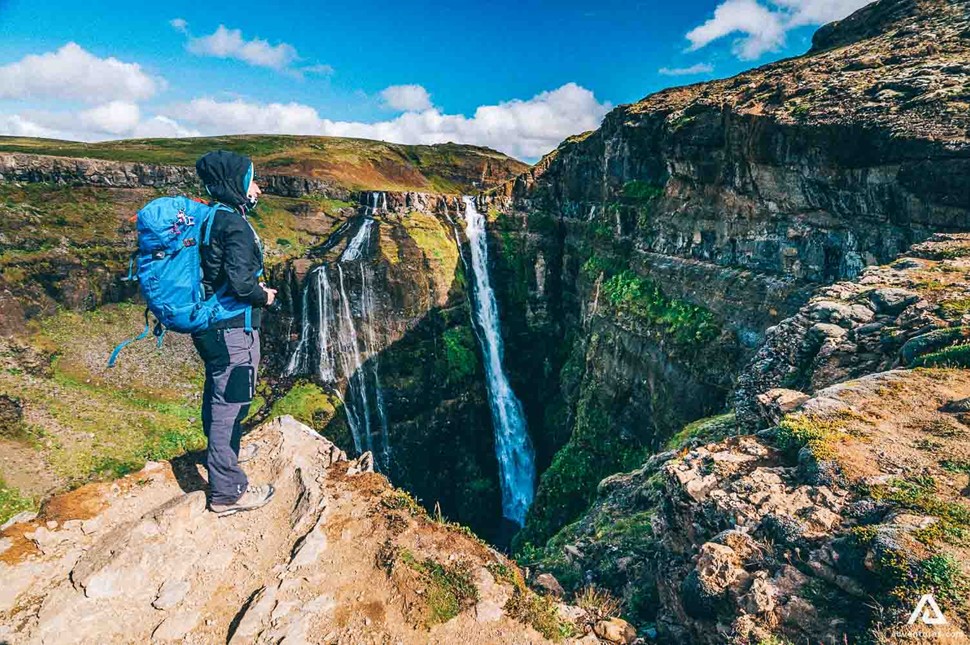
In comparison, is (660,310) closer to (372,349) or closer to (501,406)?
(501,406)

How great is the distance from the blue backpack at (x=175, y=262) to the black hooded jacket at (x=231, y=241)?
11cm

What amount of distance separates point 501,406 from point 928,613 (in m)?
30.6

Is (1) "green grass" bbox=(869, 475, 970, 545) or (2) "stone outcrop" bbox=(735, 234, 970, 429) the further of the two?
(2) "stone outcrop" bbox=(735, 234, 970, 429)

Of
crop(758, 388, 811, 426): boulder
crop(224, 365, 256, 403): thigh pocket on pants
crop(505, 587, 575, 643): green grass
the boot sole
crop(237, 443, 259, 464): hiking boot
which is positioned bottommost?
crop(505, 587, 575, 643): green grass

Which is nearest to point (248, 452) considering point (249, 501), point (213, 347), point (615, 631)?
point (249, 501)

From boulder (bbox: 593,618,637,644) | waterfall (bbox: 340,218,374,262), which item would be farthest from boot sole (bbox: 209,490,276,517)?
waterfall (bbox: 340,218,374,262)

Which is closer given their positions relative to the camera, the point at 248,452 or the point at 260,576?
the point at 260,576

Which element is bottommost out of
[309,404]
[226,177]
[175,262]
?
[309,404]

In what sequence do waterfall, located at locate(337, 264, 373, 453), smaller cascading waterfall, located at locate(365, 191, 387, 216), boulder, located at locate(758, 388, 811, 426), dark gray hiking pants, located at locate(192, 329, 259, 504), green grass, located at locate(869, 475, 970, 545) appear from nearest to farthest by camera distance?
green grass, located at locate(869, 475, 970, 545) → dark gray hiking pants, located at locate(192, 329, 259, 504) → boulder, located at locate(758, 388, 811, 426) → waterfall, located at locate(337, 264, 373, 453) → smaller cascading waterfall, located at locate(365, 191, 387, 216)

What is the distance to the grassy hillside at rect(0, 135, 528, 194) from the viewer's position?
4456 cm

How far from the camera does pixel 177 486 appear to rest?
18.8 feet

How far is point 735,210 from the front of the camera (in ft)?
61.8

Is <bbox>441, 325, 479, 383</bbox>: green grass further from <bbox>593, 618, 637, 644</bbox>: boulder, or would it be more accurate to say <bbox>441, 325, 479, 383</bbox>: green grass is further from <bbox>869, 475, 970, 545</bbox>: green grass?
<bbox>869, 475, 970, 545</bbox>: green grass

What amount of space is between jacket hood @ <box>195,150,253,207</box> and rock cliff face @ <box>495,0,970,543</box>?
53.7 feet
